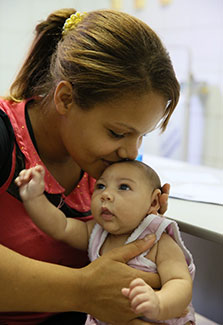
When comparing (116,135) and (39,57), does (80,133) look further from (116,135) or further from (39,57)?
(39,57)

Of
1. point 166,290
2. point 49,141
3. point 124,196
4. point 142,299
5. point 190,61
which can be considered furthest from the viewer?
point 190,61

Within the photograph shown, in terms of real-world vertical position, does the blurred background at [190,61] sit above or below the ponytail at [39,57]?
below

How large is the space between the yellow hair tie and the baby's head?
0.36m

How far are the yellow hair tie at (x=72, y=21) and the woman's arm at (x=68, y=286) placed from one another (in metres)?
0.56

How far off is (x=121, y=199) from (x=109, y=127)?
17cm

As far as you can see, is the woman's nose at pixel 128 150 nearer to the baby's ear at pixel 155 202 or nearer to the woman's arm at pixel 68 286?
the baby's ear at pixel 155 202

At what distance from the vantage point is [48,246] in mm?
1055

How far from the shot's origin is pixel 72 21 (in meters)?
1.07

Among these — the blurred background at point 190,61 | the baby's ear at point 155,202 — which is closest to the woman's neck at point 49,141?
Answer: the baby's ear at point 155,202

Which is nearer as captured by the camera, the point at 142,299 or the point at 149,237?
the point at 142,299

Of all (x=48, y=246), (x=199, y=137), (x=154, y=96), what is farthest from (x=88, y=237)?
(x=199, y=137)

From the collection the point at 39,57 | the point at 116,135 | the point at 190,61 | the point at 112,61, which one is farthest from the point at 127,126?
the point at 190,61

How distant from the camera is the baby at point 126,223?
3.06 feet

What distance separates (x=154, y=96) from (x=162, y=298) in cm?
45
